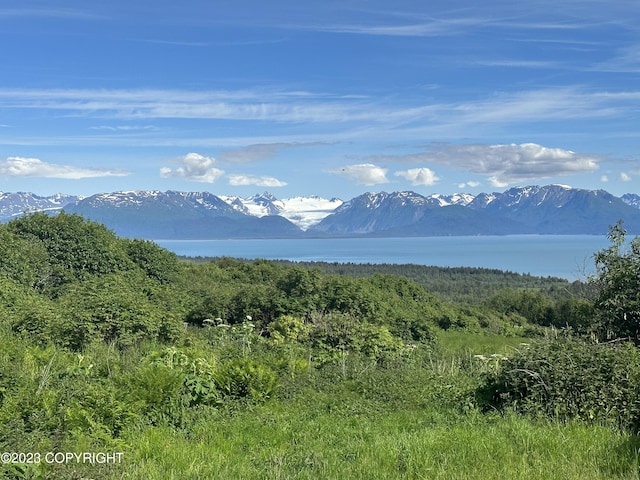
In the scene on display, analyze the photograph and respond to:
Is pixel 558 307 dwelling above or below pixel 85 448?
below

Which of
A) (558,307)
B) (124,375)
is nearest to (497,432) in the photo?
(124,375)

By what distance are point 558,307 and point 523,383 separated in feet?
154

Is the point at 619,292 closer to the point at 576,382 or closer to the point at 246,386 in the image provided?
the point at 576,382

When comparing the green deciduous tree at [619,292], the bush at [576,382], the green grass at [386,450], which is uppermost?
the green deciduous tree at [619,292]

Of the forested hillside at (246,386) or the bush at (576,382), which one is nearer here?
the forested hillside at (246,386)

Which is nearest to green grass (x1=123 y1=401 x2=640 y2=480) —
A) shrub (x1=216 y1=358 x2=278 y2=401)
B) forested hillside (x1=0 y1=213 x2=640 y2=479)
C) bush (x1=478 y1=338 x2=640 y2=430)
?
forested hillside (x1=0 y1=213 x2=640 y2=479)

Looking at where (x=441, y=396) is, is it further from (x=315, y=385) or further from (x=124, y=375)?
(x=124, y=375)

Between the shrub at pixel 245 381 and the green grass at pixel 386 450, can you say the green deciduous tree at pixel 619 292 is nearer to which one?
the green grass at pixel 386 450

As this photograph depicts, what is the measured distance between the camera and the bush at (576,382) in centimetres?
623

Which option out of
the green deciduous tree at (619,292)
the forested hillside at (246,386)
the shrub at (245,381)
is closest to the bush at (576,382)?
the forested hillside at (246,386)

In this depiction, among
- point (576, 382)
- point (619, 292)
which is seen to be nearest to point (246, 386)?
point (576, 382)

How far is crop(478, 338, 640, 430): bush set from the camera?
6234 millimetres

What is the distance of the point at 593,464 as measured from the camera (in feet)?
16.2

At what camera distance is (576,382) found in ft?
21.0
